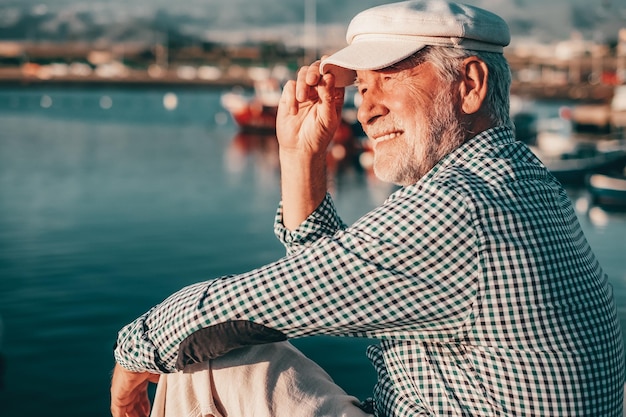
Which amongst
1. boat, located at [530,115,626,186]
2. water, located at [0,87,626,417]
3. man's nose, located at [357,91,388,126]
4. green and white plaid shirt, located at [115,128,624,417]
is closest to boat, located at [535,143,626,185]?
boat, located at [530,115,626,186]

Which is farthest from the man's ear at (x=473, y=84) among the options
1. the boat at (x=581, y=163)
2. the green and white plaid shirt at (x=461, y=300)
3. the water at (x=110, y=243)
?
→ the boat at (x=581, y=163)

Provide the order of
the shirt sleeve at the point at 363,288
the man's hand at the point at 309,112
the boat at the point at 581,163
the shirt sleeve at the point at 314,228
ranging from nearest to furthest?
the shirt sleeve at the point at 363,288
the man's hand at the point at 309,112
the shirt sleeve at the point at 314,228
the boat at the point at 581,163

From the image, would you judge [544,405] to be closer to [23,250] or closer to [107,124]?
[23,250]

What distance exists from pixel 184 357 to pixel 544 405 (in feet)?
2.07

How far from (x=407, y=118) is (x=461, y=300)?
1.41ft

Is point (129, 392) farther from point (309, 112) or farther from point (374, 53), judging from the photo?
point (374, 53)

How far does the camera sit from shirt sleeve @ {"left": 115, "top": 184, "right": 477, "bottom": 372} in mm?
1266

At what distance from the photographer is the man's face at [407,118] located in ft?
4.94

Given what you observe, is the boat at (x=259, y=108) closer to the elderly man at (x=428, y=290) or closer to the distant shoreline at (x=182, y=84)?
the elderly man at (x=428, y=290)

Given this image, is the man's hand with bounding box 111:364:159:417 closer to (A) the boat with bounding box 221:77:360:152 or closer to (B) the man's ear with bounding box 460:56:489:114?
(B) the man's ear with bounding box 460:56:489:114

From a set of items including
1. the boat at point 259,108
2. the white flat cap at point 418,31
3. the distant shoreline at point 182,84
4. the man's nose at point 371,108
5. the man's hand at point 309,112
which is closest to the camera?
the white flat cap at point 418,31

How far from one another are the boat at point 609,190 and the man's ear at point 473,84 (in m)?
15.9

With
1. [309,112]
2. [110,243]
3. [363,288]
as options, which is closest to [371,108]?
[309,112]

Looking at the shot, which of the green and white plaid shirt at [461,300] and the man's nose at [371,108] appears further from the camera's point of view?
the man's nose at [371,108]
